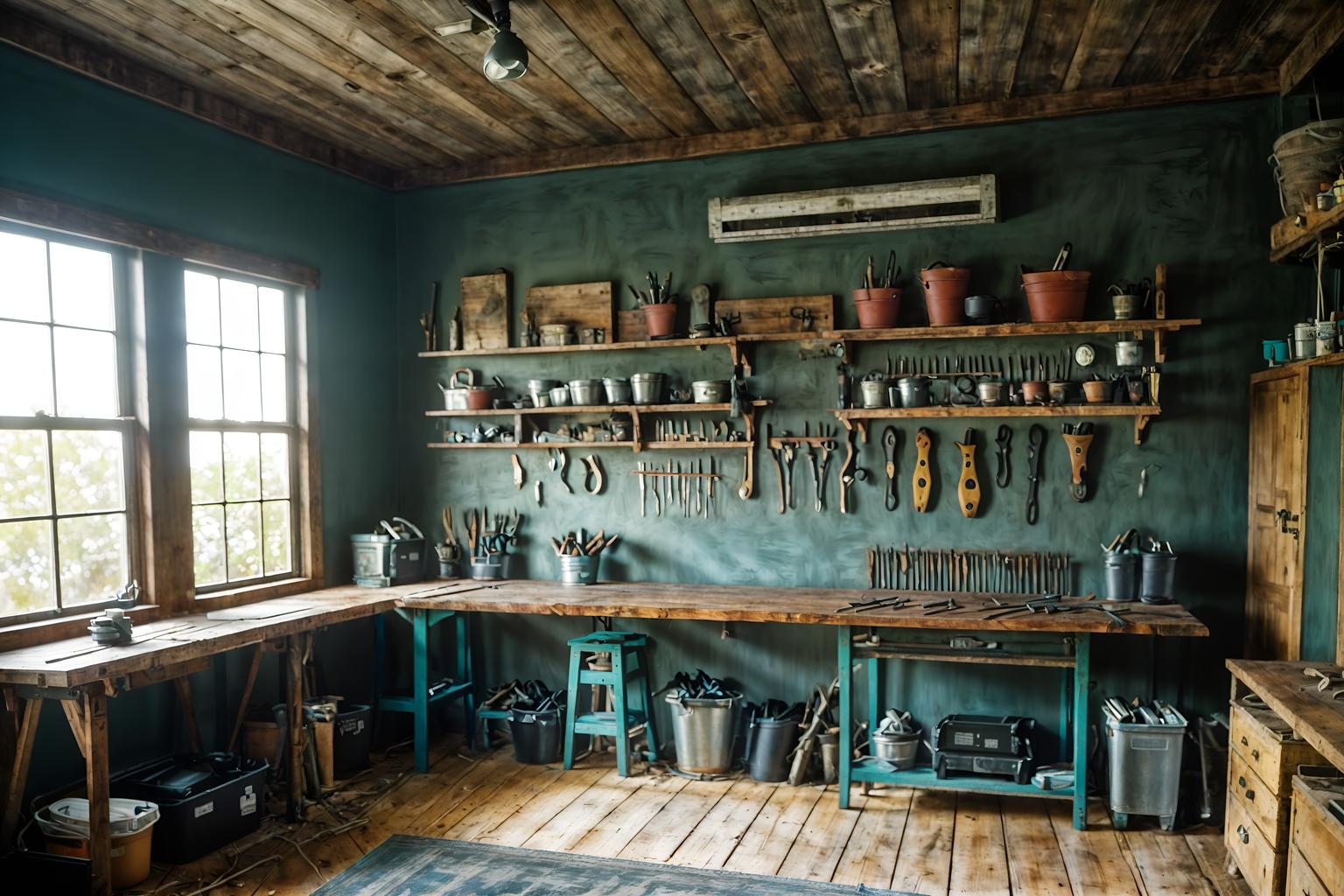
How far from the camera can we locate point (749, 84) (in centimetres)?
438

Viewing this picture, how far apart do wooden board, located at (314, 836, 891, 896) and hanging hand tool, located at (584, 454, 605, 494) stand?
2059 mm

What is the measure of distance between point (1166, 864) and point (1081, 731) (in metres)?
0.57

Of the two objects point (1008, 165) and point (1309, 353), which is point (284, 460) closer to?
point (1008, 165)

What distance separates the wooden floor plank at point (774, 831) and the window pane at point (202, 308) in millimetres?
3387

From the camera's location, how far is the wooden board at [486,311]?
5.55m

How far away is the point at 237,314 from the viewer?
4.82 meters

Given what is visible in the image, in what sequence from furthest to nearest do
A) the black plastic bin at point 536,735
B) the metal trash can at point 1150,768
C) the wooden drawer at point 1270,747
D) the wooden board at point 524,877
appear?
the black plastic bin at point 536,735 → the metal trash can at point 1150,768 → the wooden board at point 524,877 → the wooden drawer at point 1270,747

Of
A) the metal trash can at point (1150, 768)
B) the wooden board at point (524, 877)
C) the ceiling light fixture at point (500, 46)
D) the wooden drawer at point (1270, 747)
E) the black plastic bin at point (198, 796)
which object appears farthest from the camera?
the metal trash can at point (1150, 768)

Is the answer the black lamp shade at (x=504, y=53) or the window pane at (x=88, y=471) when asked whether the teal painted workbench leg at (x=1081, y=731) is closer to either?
the black lamp shade at (x=504, y=53)

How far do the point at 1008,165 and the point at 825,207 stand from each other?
2.97 feet

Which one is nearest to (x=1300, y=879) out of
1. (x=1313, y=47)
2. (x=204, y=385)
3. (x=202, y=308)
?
(x=1313, y=47)

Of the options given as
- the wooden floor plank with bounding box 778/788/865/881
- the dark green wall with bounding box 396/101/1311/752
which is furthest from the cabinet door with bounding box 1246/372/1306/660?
the wooden floor plank with bounding box 778/788/865/881

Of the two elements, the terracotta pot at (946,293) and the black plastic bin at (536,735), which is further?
the black plastic bin at (536,735)

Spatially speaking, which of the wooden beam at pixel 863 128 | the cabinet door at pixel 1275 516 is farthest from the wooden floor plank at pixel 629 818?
the wooden beam at pixel 863 128
